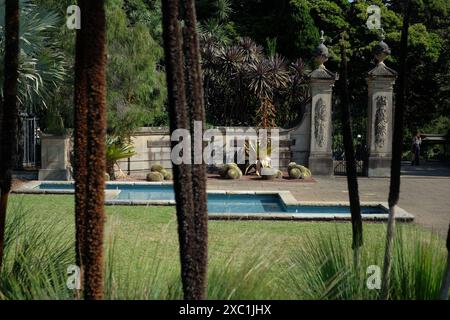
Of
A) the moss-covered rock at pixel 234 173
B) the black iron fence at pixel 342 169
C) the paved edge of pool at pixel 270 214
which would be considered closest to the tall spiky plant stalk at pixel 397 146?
the paved edge of pool at pixel 270 214

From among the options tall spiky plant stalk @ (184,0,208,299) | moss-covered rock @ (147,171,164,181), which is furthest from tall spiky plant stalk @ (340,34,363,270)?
moss-covered rock @ (147,171,164,181)

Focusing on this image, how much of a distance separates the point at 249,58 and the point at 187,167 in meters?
20.6

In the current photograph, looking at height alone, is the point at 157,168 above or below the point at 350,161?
below

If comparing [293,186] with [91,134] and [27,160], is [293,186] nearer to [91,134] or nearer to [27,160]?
[27,160]

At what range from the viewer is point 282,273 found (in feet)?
14.5

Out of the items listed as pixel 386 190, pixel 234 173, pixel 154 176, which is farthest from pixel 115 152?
pixel 386 190

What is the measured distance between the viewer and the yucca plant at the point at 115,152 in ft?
56.3

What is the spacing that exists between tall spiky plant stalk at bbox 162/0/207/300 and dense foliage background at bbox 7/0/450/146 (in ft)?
35.4

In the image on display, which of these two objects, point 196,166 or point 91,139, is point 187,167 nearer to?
point 196,166

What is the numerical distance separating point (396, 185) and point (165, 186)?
481 inches

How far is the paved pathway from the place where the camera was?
1204cm

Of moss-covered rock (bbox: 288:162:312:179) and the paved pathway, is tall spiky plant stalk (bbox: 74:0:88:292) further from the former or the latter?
moss-covered rock (bbox: 288:162:312:179)

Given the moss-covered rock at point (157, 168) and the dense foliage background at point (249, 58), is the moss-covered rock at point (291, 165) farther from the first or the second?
the moss-covered rock at point (157, 168)

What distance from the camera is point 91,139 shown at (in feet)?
11.1
